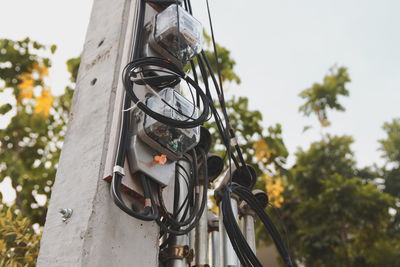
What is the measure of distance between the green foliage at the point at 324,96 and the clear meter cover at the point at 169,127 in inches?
368

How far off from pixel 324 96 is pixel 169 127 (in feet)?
31.4

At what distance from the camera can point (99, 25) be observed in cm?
191

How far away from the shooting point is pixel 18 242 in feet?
7.47

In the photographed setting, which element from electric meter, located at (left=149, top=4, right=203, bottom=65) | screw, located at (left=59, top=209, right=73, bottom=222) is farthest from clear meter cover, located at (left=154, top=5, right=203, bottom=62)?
screw, located at (left=59, top=209, right=73, bottom=222)

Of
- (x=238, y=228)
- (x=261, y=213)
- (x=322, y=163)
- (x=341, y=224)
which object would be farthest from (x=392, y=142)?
(x=238, y=228)

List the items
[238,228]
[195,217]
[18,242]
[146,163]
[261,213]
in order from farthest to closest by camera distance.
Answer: [18,242] < [261,213] < [238,228] < [195,217] < [146,163]

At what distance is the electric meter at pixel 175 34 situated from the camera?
1635mm

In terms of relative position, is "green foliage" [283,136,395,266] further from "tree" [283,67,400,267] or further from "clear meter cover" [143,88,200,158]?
"clear meter cover" [143,88,200,158]

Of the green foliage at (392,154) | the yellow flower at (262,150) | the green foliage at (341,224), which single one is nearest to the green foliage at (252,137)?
the yellow flower at (262,150)

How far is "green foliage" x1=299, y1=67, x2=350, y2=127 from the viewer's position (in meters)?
10.3

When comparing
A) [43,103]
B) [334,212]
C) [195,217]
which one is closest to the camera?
[195,217]

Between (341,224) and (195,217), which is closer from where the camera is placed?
(195,217)

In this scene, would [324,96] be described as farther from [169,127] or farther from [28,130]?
[169,127]

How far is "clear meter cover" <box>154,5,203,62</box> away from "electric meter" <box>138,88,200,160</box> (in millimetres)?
289
